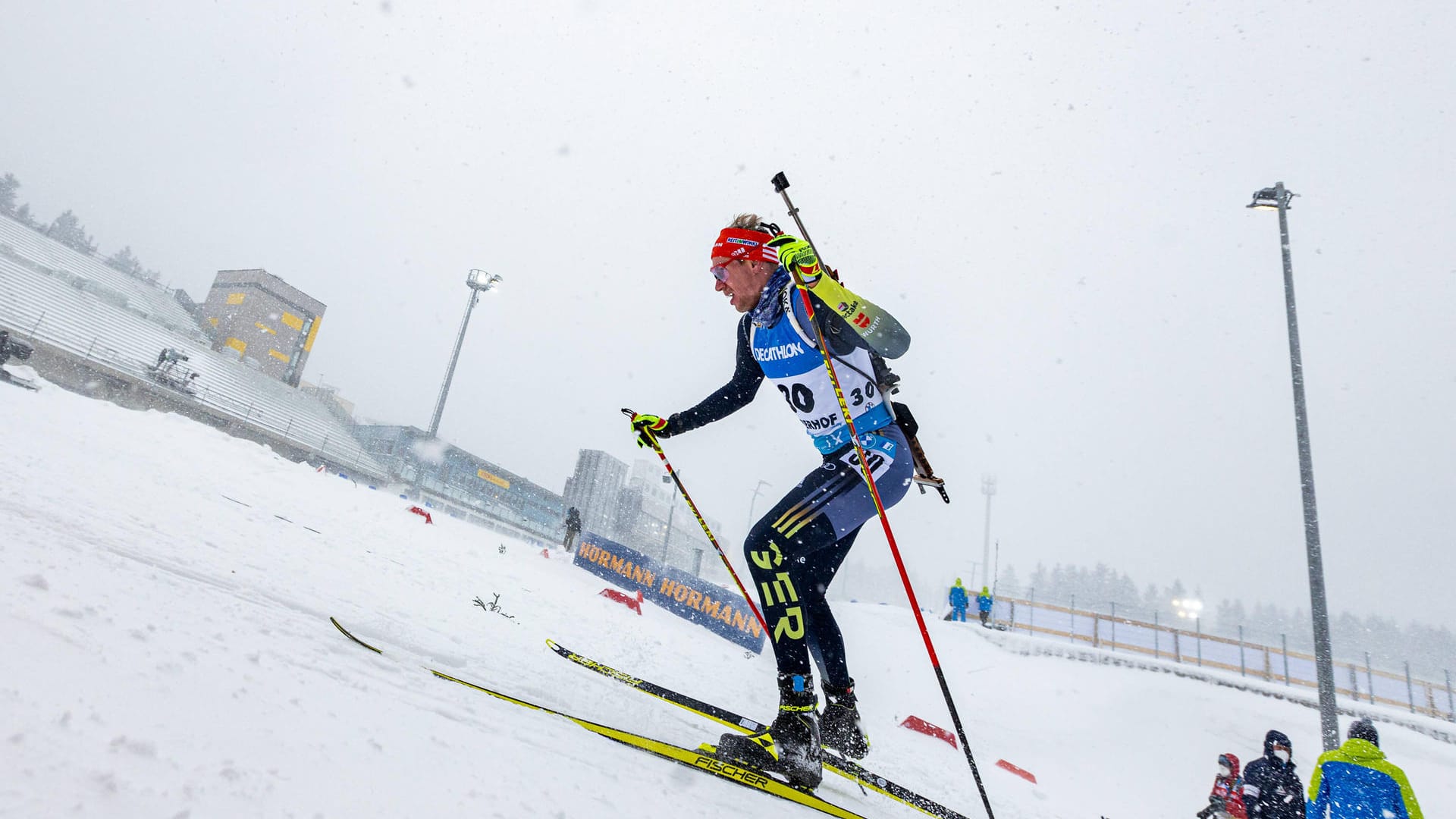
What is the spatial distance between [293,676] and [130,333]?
41.0 m

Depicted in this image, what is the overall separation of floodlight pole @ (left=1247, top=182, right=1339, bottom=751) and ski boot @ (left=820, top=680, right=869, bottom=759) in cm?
848

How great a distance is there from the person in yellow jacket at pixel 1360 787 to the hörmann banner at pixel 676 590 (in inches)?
332

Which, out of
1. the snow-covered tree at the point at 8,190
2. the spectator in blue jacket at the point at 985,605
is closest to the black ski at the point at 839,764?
the spectator in blue jacket at the point at 985,605

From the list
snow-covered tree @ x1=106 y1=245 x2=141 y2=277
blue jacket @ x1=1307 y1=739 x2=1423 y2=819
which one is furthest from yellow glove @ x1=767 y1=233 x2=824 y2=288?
snow-covered tree @ x1=106 y1=245 x2=141 y2=277

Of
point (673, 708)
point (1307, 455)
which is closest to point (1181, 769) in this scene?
point (1307, 455)

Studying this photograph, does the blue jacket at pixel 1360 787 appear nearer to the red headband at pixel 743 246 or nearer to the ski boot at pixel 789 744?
the ski boot at pixel 789 744

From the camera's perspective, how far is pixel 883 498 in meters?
2.98


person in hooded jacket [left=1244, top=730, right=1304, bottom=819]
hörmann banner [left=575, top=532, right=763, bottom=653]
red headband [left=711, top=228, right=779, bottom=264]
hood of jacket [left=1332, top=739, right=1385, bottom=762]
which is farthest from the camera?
hörmann banner [left=575, top=532, right=763, bottom=653]

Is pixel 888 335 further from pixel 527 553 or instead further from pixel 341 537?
pixel 527 553

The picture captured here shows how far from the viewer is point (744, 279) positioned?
3188 millimetres

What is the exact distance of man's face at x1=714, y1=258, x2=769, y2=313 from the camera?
3.16 meters

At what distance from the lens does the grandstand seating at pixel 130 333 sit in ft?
84.8

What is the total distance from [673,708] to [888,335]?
88.8 inches

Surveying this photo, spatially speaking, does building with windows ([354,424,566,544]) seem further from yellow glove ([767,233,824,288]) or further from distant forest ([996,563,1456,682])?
distant forest ([996,563,1456,682])
